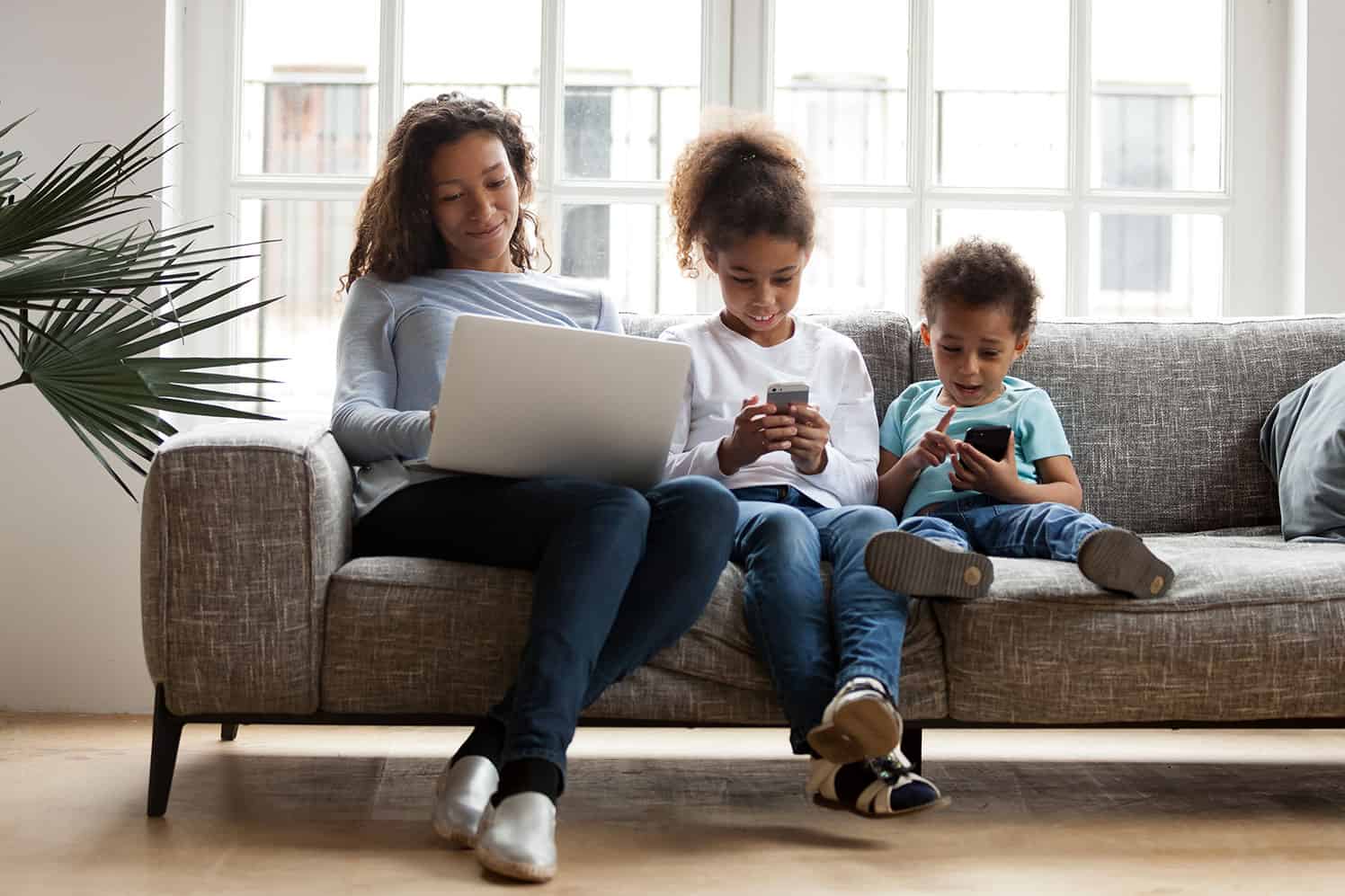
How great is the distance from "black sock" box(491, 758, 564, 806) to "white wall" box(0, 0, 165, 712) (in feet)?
4.82

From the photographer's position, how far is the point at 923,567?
173 centimetres

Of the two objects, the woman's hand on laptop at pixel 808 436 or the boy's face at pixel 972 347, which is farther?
the boy's face at pixel 972 347

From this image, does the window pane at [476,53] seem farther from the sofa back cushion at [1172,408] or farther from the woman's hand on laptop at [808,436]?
the woman's hand on laptop at [808,436]

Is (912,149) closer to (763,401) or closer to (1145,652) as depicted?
(763,401)

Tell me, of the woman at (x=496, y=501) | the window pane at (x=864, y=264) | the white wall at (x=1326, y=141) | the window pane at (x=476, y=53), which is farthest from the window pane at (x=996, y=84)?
the woman at (x=496, y=501)

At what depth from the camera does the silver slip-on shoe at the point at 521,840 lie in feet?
4.98

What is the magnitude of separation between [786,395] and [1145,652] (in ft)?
1.91

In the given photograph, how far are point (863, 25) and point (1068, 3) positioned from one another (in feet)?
1.45

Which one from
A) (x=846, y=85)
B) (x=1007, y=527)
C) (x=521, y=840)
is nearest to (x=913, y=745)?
(x=1007, y=527)

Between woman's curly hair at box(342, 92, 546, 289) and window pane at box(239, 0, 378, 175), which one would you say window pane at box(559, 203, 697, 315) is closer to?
window pane at box(239, 0, 378, 175)

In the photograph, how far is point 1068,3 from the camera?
9.93 feet

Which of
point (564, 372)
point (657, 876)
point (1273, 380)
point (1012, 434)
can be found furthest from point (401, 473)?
point (1273, 380)

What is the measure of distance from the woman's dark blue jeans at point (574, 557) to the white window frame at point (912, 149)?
1195 millimetres

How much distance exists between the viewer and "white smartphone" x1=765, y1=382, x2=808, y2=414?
196cm
